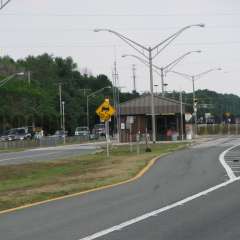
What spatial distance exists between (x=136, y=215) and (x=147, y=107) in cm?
6339

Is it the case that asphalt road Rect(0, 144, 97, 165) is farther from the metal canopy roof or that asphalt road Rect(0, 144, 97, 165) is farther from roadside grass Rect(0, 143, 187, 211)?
the metal canopy roof

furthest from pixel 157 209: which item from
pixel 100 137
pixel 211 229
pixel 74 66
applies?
pixel 74 66

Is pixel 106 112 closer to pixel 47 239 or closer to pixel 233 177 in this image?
pixel 233 177

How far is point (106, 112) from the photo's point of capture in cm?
4081

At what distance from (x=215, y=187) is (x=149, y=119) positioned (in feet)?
193

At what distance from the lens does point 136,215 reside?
44.9ft

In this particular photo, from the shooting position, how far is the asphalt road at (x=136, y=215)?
11.5 metres

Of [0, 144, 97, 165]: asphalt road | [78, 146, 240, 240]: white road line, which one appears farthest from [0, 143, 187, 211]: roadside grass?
[0, 144, 97, 165]: asphalt road

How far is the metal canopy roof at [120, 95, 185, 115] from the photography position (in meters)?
76.4

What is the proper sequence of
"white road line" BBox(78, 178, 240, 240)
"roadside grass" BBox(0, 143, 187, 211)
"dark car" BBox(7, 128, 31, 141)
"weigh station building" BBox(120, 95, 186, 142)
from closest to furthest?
"white road line" BBox(78, 178, 240, 240), "roadside grass" BBox(0, 143, 187, 211), "weigh station building" BBox(120, 95, 186, 142), "dark car" BBox(7, 128, 31, 141)

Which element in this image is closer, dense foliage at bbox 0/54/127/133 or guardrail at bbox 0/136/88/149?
guardrail at bbox 0/136/88/149

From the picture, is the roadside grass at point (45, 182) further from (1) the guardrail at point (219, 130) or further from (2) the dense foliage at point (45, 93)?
(1) the guardrail at point (219, 130)

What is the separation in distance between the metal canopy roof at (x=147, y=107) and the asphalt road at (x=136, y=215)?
55837mm

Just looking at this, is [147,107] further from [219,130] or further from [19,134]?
[219,130]
